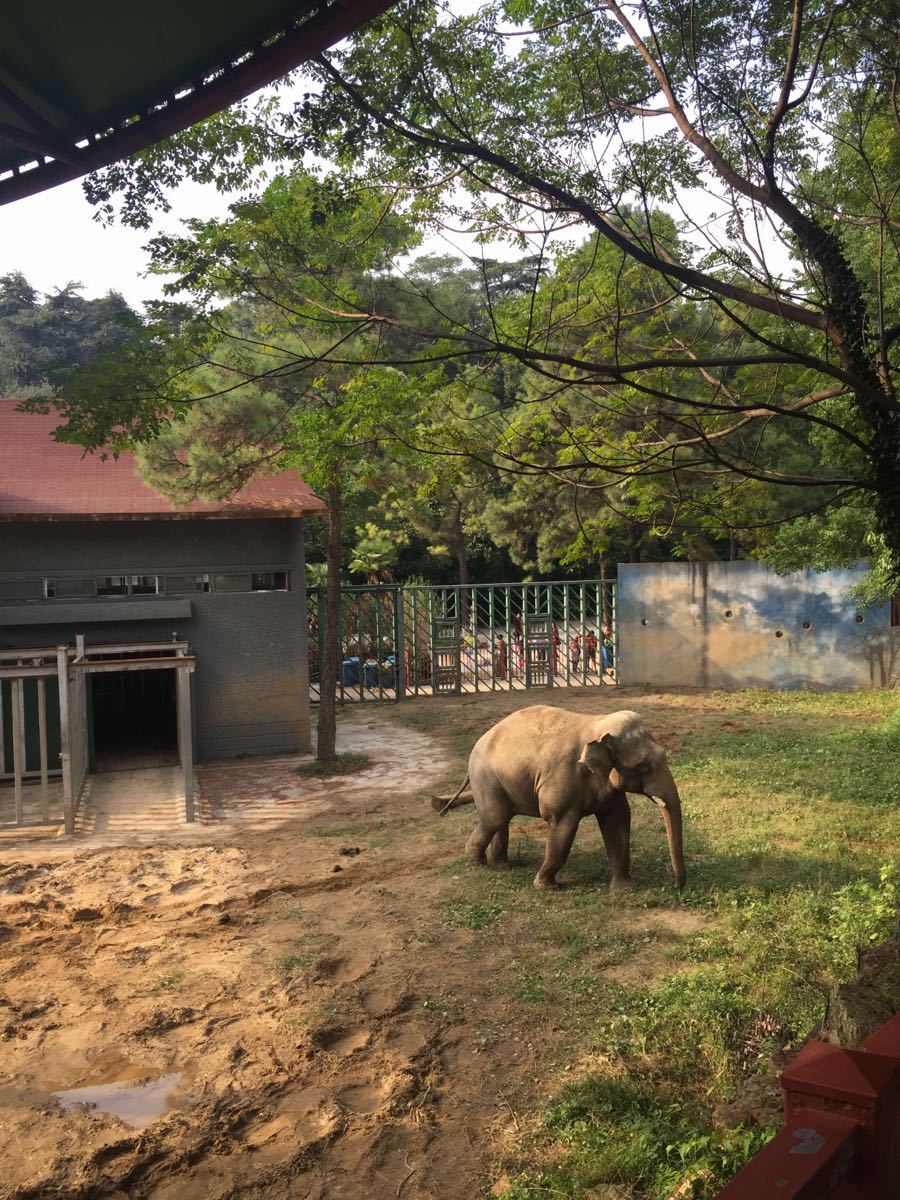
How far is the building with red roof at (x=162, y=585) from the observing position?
13.6 m

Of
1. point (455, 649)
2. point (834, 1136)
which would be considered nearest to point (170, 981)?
point (834, 1136)

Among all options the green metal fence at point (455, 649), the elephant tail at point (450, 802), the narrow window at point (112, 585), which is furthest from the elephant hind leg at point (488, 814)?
the green metal fence at point (455, 649)

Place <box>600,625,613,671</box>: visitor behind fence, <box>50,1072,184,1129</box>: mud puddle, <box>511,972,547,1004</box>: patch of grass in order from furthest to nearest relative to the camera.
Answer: <box>600,625,613,671</box>: visitor behind fence
<box>511,972,547,1004</box>: patch of grass
<box>50,1072,184,1129</box>: mud puddle

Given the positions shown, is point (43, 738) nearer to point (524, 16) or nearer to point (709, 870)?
point (709, 870)

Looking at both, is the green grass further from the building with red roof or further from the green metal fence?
the green metal fence

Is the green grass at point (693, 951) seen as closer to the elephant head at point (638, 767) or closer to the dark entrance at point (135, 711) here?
the elephant head at point (638, 767)

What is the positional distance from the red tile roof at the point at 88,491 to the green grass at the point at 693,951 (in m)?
6.19

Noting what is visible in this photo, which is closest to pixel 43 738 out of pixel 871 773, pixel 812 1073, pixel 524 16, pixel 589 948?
pixel 589 948

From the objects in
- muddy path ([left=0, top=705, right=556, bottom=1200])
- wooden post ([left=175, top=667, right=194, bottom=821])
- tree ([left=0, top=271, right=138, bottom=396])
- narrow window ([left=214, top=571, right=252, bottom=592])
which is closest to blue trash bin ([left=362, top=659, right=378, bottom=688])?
narrow window ([left=214, top=571, right=252, bottom=592])

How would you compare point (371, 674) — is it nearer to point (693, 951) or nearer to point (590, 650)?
point (590, 650)

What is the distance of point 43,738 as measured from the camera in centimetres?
1113

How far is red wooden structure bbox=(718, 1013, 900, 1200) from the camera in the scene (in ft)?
5.88

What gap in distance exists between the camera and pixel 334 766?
13.8 metres

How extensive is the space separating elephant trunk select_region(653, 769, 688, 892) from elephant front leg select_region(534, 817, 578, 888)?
30.5 inches
